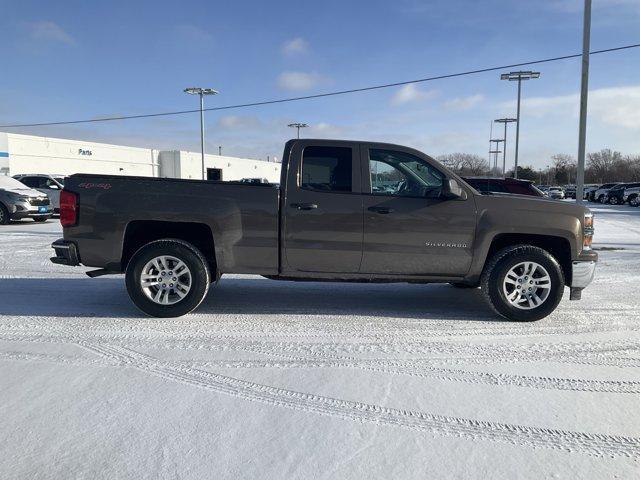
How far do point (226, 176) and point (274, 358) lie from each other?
67.6m

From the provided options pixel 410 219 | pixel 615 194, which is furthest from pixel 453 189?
pixel 615 194

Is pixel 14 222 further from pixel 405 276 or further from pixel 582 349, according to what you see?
pixel 582 349

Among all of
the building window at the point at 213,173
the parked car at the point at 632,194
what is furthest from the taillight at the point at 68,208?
the building window at the point at 213,173

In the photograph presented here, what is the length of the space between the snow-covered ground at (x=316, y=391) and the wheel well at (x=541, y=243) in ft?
1.99

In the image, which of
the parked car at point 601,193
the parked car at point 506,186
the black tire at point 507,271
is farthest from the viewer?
the parked car at point 601,193

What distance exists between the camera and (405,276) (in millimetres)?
5230

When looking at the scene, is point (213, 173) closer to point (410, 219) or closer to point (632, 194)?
point (632, 194)

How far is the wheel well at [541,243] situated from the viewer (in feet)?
17.4

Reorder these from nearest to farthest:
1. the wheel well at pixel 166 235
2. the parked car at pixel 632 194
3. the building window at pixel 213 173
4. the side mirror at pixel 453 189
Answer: the side mirror at pixel 453 189 → the wheel well at pixel 166 235 → the parked car at pixel 632 194 → the building window at pixel 213 173

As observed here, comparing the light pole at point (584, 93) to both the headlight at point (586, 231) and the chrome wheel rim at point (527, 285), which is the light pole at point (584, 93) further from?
the chrome wheel rim at point (527, 285)

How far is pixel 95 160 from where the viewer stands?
5075 centimetres

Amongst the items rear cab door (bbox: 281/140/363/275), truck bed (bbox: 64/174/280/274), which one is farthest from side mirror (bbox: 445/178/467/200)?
truck bed (bbox: 64/174/280/274)

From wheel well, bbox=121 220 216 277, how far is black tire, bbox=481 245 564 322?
3.06m

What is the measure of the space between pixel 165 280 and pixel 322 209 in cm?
187
